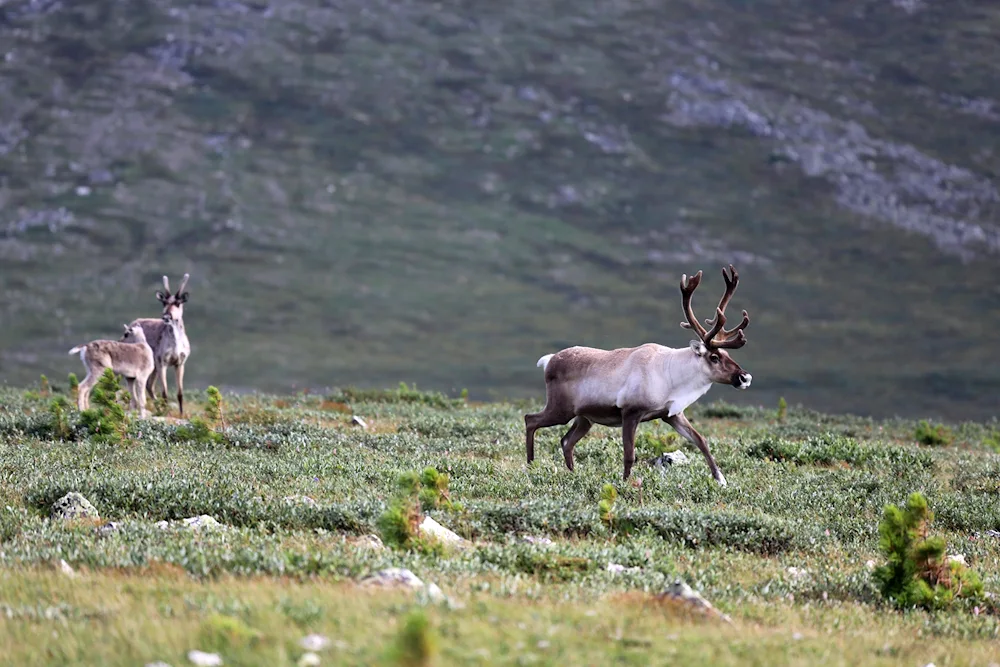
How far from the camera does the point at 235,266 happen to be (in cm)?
10162

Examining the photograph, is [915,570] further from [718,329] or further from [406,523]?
[718,329]

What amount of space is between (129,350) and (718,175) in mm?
102231

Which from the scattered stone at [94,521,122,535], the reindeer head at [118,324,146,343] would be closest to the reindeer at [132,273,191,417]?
the reindeer head at [118,324,146,343]

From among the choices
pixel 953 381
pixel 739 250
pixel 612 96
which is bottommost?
pixel 953 381

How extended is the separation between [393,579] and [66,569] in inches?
95.5

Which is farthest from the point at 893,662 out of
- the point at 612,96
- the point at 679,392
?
the point at 612,96

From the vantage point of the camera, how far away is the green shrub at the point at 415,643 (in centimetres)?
586

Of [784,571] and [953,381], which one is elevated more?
[784,571]

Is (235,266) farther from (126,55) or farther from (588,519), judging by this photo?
(588,519)

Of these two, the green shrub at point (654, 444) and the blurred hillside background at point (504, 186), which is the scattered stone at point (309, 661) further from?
the blurred hillside background at point (504, 186)

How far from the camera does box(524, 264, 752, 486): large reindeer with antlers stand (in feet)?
51.9

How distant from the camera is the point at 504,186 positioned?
117750 mm

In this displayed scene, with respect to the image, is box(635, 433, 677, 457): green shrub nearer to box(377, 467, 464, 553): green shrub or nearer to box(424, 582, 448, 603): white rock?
box(377, 467, 464, 553): green shrub

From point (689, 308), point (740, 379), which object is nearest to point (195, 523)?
point (740, 379)
